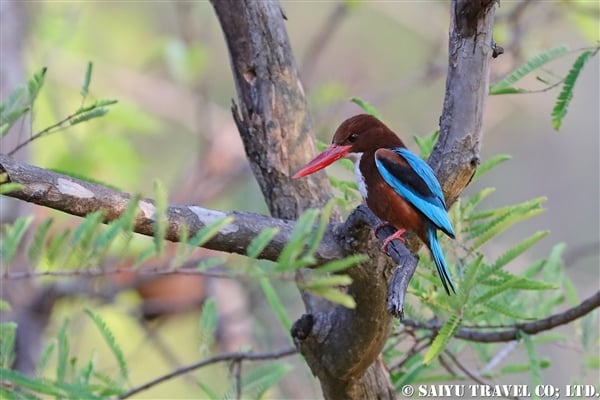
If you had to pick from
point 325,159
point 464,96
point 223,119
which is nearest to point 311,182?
point 325,159

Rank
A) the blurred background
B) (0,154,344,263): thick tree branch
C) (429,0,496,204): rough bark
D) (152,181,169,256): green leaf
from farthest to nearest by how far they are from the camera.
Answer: the blurred background < (429,0,496,204): rough bark < (0,154,344,263): thick tree branch < (152,181,169,256): green leaf

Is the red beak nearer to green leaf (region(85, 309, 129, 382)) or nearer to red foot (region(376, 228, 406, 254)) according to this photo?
red foot (region(376, 228, 406, 254))

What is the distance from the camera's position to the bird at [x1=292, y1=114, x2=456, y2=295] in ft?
6.51

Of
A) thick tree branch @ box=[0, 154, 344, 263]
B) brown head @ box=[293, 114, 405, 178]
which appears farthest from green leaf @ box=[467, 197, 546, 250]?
thick tree branch @ box=[0, 154, 344, 263]

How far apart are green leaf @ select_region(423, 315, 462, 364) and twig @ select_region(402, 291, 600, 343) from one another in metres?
0.16

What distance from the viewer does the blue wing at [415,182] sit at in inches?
77.0

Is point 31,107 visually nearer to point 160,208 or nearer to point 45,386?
point 45,386

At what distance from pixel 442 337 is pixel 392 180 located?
16.7 inches

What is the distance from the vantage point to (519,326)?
Answer: 86.0 inches

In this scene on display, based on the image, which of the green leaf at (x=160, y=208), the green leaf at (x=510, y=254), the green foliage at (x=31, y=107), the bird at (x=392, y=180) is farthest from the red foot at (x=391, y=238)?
the green foliage at (x=31, y=107)

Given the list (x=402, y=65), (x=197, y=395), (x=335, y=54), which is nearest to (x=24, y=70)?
(x=197, y=395)

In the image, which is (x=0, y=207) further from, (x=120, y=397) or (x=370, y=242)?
(x=370, y=242)

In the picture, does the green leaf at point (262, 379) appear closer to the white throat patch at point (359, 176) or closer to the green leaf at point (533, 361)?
the white throat patch at point (359, 176)

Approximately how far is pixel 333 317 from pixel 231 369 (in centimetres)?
47
